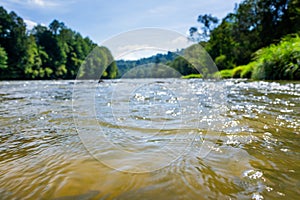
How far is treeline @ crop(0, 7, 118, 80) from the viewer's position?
39375 millimetres

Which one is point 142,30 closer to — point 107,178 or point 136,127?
point 136,127

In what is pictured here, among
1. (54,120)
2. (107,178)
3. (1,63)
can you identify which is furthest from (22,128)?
(1,63)

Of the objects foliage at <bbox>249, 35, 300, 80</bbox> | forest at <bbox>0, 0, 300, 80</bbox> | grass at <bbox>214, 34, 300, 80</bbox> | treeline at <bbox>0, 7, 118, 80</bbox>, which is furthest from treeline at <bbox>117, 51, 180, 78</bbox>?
treeline at <bbox>0, 7, 118, 80</bbox>

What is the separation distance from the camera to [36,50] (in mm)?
45625

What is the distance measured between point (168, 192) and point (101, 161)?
0.64 metres

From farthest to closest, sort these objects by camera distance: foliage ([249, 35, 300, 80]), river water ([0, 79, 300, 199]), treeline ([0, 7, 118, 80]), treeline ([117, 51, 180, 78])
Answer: treeline ([0, 7, 118, 80]) < foliage ([249, 35, 300, 80]) < treeline ([117, 51, 180, 78]) < river water ([0, 79, 300, 199])

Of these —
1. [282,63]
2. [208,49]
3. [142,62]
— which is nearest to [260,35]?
[208,49]

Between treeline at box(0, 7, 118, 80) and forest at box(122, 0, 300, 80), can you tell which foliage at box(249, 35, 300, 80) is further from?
treeline at box(0, 7, 118, 80)

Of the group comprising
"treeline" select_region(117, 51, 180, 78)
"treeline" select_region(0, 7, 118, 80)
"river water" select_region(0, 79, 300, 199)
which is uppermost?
"treeline" select_region(0, 7, 118, 80)

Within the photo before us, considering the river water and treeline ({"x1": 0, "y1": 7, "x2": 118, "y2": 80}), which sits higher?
treeline ({"x1": 0, "y1": 7, "x2": 118, "y2": 80})

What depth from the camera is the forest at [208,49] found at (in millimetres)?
3008

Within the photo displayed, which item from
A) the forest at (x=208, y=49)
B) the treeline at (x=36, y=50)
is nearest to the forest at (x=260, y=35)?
the forest at (x=208, y=49)

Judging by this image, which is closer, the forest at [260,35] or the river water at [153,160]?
the river water at [153,160]

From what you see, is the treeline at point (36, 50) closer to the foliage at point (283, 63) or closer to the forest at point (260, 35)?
the forest at point (260, 35)
